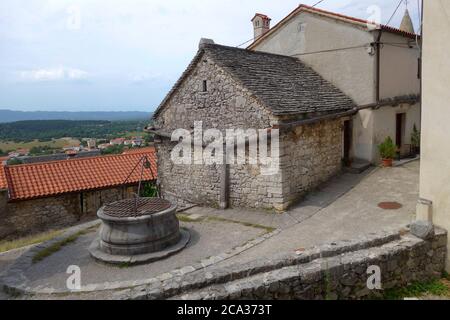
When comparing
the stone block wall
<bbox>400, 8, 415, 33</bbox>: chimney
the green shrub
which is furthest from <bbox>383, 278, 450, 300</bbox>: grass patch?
<bbox>400, 8, 415, 33</bbox>: chimney

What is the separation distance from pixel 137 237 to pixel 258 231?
308cm

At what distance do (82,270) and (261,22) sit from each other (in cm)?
1438

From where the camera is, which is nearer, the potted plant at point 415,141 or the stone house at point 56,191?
the stone house at point 56,191

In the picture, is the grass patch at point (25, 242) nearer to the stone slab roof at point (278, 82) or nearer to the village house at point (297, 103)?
the village house at point (297, 103)

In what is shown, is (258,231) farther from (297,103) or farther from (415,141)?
(415,141)

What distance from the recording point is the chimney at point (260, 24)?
→ 17.4 metres

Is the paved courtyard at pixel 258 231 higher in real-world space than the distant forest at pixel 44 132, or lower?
lower

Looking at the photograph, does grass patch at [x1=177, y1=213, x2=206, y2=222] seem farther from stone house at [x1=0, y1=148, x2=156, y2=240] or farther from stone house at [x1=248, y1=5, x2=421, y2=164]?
stone house at [x1=248, y1=5, x2=421, y2=164]

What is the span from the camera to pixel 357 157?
540 inches

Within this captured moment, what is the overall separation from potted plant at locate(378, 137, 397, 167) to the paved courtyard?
104cm

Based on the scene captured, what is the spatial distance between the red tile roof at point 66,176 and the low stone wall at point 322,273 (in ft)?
→ 34.3

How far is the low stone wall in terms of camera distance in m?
4.64

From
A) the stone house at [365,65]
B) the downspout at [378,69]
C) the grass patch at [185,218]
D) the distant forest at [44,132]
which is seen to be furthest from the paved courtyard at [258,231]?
the distant forest at [44,132]

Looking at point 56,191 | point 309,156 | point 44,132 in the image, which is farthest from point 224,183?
point 44,132
